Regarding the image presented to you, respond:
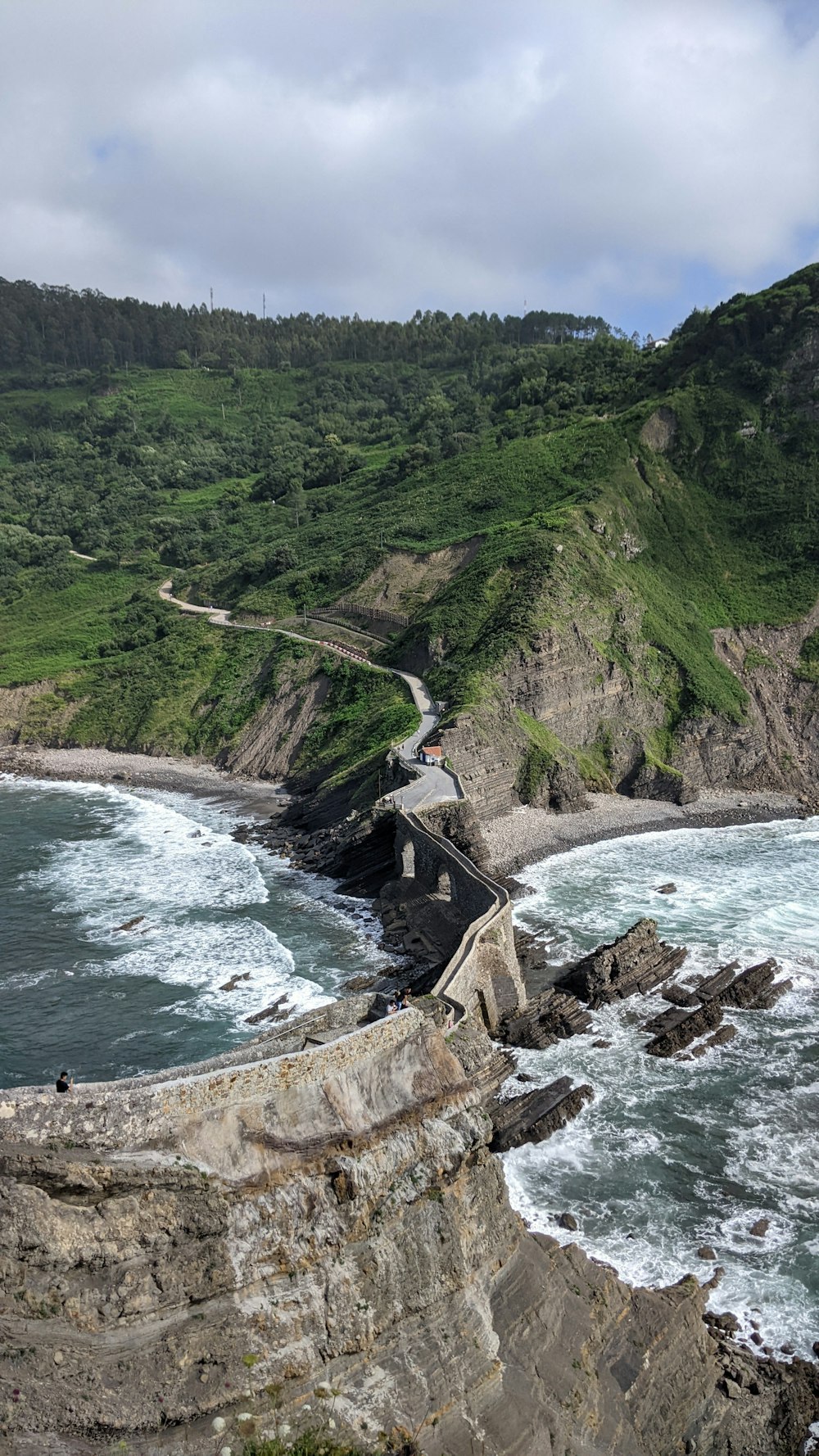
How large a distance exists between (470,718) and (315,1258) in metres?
45.5

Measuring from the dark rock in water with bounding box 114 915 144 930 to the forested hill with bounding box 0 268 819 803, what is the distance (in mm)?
22953

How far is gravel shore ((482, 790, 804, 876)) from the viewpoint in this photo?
58.2m

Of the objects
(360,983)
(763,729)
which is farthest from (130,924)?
(763,729)

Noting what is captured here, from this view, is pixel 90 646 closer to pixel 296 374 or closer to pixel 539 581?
pixel 539 581

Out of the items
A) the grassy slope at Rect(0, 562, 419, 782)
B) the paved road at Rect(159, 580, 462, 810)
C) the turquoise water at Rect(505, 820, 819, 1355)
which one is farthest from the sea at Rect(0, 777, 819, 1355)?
the grassy slope at Rect(0, 562, 419, 782)

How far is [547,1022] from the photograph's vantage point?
38.8 metres

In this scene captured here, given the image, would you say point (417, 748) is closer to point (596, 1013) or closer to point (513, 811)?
point (513, 811)

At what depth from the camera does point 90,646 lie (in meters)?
102

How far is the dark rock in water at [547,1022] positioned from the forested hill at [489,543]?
28162 millimetres

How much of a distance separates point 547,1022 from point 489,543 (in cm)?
5734

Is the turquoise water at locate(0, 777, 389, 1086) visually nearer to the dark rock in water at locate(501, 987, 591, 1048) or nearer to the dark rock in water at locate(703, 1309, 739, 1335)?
the dark rock in water at locate(501, 987, 591, 1048)

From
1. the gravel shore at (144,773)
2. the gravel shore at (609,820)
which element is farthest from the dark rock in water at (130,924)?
the gravel shore at (609,820)

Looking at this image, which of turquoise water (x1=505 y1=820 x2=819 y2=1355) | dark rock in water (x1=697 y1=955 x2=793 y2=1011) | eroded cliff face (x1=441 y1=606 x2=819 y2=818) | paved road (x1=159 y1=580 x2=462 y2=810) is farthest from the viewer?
eroded cliff face (x1=441 y1=606 x2=819 y2=818)

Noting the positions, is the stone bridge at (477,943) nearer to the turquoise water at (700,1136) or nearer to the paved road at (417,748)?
the turquoise water at (700,1136)
